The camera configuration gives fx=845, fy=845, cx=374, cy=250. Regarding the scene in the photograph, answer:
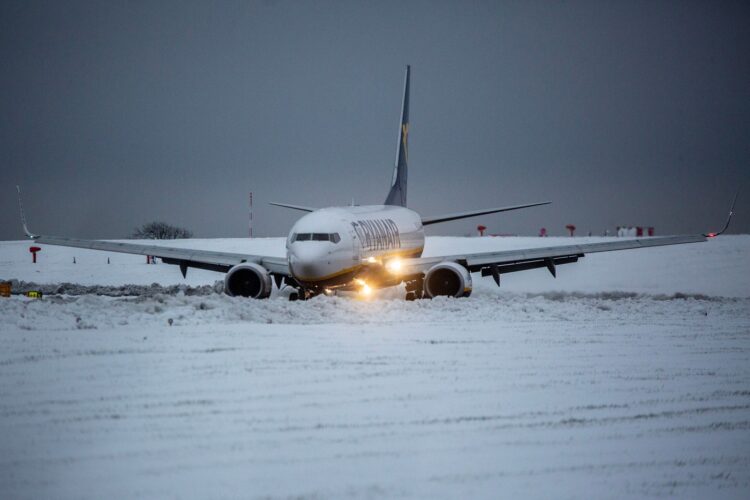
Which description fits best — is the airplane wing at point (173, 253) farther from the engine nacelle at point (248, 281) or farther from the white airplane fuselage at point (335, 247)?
the white airplane fuselage at point (335, 247)

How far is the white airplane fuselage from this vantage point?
977 inches

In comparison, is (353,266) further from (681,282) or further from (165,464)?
(681,282)

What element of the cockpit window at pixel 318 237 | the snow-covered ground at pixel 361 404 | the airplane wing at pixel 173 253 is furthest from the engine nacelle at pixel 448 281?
the airplane wing at pixel 173 253

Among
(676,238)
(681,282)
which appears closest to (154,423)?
(676,238)

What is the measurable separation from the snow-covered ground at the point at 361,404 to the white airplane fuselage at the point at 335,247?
2.83 m

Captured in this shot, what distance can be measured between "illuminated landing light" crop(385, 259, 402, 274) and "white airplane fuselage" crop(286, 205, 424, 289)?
20cm

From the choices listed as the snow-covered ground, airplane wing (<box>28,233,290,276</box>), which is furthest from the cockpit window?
the snow-covered ground

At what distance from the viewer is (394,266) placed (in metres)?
28.2

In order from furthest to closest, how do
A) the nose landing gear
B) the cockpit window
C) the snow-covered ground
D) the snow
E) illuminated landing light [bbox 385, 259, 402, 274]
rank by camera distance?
the snow
the nose landing gear
illuminated landing light [bbox 385, 259, 402, 274]
the cockpit window
the snow-covered ground

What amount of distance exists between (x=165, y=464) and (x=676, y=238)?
82.2ft

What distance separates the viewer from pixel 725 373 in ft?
45.7

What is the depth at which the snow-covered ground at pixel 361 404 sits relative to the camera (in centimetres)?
790

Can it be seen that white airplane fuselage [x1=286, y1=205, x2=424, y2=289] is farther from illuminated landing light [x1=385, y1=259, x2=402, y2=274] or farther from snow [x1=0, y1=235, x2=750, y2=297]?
snow [x1=0, y1=235, x2=750, y2=297]

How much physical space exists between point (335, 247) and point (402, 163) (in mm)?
18881
